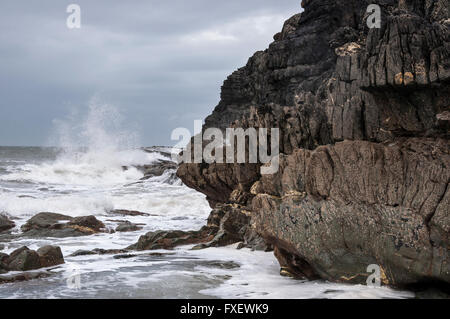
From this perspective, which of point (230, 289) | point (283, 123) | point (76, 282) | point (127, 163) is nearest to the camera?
point (230, 289)

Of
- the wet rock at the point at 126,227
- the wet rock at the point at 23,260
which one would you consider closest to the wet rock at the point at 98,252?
the wet rock at the point at 23,260

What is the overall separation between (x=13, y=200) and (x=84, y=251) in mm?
10719

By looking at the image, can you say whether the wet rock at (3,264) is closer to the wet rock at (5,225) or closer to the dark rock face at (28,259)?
the dark rock face at (28,259)

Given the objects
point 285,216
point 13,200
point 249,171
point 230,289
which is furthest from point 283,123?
point 13,200

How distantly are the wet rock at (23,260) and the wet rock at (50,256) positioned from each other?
13cm

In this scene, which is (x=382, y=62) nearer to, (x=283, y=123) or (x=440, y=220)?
(x=440, y=220)

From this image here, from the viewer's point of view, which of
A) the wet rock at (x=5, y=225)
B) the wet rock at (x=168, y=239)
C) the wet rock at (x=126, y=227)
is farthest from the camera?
A: the wet rock at (x=126, y=227)

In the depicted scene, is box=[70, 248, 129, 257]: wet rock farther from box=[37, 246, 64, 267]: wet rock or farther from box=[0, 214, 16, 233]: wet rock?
box=[0, 214, 16, 233]: wet rock

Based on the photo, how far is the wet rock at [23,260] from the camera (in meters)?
7.74

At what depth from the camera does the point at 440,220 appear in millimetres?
5078

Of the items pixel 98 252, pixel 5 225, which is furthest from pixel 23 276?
pixel 5 225

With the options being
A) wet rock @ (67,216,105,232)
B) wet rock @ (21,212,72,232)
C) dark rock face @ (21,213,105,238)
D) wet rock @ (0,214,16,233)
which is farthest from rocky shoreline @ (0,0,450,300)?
wet rock @ (0,214,16,233)

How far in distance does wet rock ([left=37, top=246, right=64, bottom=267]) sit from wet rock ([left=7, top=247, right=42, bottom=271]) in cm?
13

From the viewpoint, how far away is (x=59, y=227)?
13.1 metres
